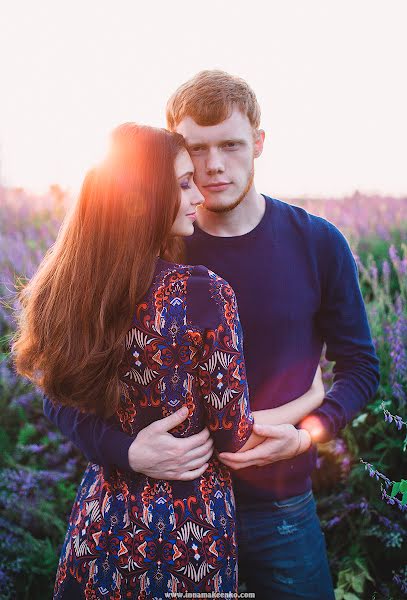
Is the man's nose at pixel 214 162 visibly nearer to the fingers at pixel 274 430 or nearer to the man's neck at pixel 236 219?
the man's neck at pixel 236 219

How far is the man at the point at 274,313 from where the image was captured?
2.27 meters

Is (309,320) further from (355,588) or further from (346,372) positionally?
(355,588)

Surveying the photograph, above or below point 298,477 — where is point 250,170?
above

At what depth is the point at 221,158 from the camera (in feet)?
7.64

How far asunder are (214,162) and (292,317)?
27.7 inches

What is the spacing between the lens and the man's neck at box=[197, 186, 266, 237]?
243 centimetres

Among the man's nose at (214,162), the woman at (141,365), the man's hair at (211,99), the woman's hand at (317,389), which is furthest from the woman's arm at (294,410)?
the man's hair at (211,99)

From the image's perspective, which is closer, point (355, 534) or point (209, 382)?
point (209, 382)

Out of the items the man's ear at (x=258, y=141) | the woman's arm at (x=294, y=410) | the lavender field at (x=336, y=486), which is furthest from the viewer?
the lavender field at (x=336, y=486)

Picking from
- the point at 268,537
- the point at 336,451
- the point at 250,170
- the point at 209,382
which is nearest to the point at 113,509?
the point at 209,382

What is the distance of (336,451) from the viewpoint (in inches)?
124

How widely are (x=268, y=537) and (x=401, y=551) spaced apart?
1049mm

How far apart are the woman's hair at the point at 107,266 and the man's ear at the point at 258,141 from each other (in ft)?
2.27

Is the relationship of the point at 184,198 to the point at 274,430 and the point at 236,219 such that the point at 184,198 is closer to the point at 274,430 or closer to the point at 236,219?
the point at 236,219
